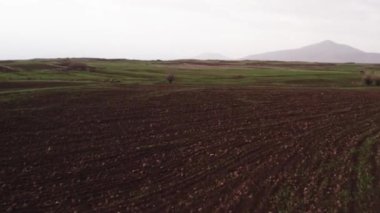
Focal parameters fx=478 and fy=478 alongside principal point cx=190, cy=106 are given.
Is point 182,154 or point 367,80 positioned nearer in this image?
point 182,154

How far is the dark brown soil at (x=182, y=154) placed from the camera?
19.2 m

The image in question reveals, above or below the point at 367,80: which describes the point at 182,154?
below

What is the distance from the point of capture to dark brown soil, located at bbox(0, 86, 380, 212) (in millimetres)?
19172

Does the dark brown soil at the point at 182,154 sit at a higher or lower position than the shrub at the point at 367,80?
lower

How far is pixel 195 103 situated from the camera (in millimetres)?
38281

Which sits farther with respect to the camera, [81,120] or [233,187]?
[81,120]

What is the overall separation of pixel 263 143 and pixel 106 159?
27.8 feet

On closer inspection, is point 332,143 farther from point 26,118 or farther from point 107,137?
A: point 26,118

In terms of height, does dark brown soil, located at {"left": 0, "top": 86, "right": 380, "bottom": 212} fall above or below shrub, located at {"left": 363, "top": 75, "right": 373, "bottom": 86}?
below

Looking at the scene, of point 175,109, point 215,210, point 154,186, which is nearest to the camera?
point 215,210

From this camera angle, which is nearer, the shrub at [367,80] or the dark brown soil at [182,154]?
the dark brown soil at [182,154]

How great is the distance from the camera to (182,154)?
24609mm

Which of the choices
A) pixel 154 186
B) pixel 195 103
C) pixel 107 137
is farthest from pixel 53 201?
pixel 195 103

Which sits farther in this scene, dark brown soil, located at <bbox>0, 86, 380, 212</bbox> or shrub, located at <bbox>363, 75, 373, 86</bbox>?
shrub, located at <bbox>363, 75, 373, 86</bbox>
